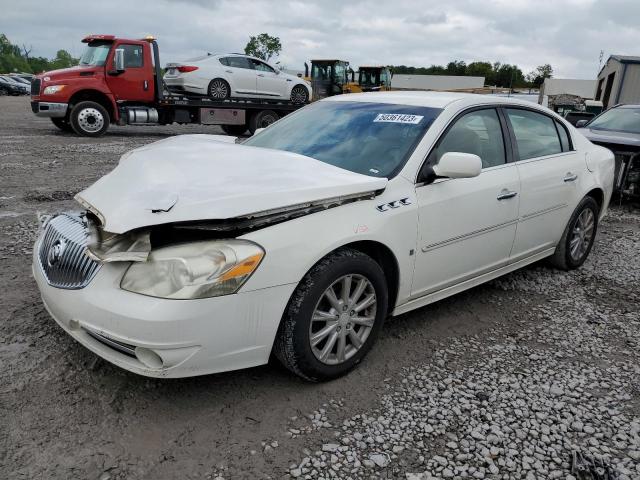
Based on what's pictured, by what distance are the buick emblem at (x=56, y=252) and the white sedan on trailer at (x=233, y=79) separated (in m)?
12.9

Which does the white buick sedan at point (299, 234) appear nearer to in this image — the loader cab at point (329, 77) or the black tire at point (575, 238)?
the black tire at point (575, 238)

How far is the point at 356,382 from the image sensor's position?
2.86 metres

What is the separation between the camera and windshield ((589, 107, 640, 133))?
8352mm

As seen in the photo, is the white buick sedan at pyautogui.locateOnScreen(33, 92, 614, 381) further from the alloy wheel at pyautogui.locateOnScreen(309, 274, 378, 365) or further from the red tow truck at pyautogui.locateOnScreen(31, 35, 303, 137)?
the red tow truck at pyautogui.locateOnScreen(31, 35, 303, 137)

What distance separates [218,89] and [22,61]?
3739 inches

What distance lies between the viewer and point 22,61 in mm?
91312

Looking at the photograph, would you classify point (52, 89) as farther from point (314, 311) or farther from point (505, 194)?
point (314, 311)

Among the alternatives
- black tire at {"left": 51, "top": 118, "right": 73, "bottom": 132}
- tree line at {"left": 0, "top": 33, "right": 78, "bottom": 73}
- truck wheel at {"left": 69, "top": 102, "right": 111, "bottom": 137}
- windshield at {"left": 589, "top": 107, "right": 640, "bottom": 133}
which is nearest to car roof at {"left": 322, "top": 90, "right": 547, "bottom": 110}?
windshield at {"left": 589, "top": 107, "right": 640, "bottom": 133}

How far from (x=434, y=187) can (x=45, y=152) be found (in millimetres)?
9875

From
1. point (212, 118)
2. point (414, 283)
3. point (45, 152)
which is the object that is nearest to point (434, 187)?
point (414, 283)

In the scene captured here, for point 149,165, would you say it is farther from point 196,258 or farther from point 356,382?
point 356,382

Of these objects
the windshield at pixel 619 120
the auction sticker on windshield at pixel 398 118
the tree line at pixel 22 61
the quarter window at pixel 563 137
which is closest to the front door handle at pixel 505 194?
the auction sticker on windshield at pixel 398 118

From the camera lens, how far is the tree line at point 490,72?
91.8 m

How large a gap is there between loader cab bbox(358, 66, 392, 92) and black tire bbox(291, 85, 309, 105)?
1029cm
